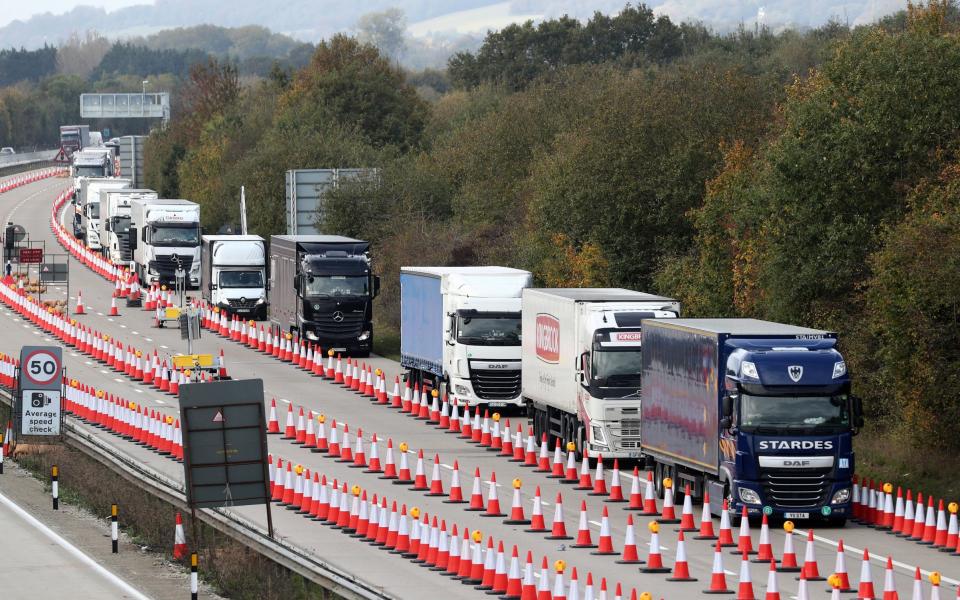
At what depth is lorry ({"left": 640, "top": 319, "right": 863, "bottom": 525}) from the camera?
26.8 m

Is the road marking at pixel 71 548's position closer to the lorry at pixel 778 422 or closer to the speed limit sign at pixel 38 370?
the speed limit sign at pixel 38 370

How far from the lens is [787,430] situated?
26906 mm

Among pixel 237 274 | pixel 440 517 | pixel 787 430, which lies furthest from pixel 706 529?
pixel 237 274

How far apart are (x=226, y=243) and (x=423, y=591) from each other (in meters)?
42.3

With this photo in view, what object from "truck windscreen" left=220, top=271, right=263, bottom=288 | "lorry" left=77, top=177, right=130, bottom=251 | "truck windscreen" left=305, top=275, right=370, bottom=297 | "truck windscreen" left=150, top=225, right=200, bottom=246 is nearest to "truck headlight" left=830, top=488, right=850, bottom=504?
"truck windscreen" left=305, top=275, right=370, bottom=297

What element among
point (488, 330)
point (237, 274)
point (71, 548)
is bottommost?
point (71, 548)

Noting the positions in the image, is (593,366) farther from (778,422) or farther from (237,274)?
(237,274)

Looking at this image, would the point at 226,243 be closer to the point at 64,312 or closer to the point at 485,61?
the point at 64,312

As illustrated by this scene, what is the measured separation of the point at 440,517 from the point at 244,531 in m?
4.91

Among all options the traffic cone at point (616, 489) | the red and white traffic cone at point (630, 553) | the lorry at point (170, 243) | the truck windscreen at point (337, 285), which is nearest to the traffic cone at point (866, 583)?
the red and white traffic cone at point (630, 553)

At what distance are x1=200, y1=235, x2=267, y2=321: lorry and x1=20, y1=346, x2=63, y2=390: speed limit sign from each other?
2645cm

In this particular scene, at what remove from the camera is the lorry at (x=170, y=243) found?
74.8 metres

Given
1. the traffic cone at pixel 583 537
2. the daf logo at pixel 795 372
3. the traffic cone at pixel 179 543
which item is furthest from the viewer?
the traffic cone at pixel 179 543

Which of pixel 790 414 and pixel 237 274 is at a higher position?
pixel 790 414
